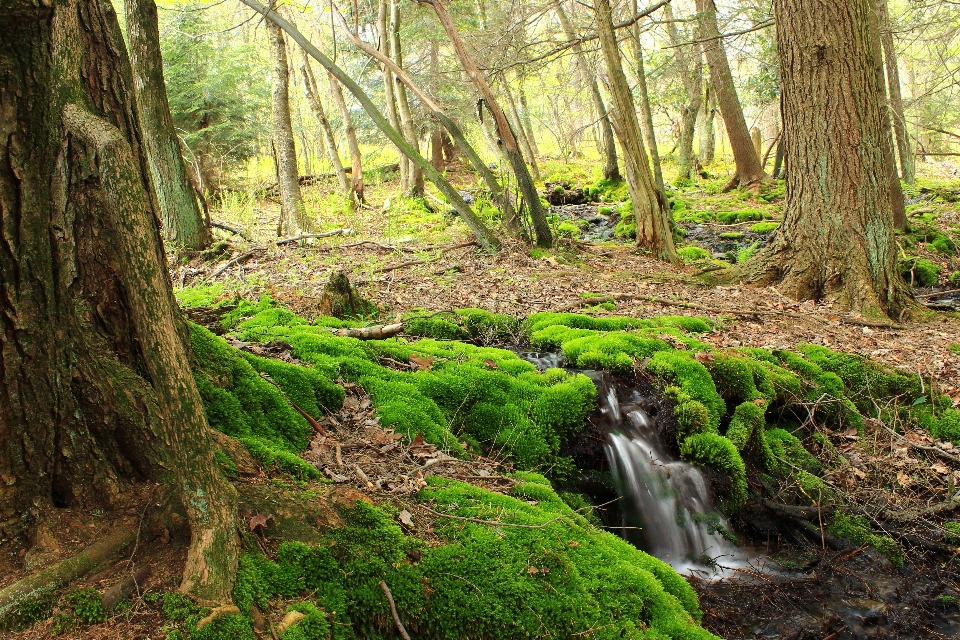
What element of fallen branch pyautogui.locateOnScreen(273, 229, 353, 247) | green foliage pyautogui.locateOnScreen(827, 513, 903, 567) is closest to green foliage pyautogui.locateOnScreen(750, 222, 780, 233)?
fallen branch pyautogui.locateOnScreen(273, 229, 353, 247)

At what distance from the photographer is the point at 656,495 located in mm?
4820

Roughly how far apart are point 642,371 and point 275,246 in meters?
6.50

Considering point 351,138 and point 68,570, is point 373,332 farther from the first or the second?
point 351,138

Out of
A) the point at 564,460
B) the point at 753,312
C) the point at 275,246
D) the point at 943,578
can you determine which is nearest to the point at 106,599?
the point at 564,460

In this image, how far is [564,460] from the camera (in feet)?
15.8

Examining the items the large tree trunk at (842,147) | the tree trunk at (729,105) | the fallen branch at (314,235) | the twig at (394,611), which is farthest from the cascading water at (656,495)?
the tree trunk at (729,105)

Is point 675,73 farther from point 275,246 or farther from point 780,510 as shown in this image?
point 780,510

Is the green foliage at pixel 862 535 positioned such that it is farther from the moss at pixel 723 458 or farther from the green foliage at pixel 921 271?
the green foliage at pixel 921 271

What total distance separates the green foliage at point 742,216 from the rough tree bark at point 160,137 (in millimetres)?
11157

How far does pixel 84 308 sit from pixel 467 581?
1.93 meters

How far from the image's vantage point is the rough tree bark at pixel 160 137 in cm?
734

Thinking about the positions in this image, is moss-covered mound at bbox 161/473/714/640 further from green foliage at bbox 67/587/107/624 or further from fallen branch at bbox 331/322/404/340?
fallen branch at bbox 331/322/404/340

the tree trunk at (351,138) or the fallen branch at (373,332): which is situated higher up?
the tree trunk at (351,138)

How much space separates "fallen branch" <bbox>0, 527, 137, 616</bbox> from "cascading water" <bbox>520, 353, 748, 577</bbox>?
11.4 feet
